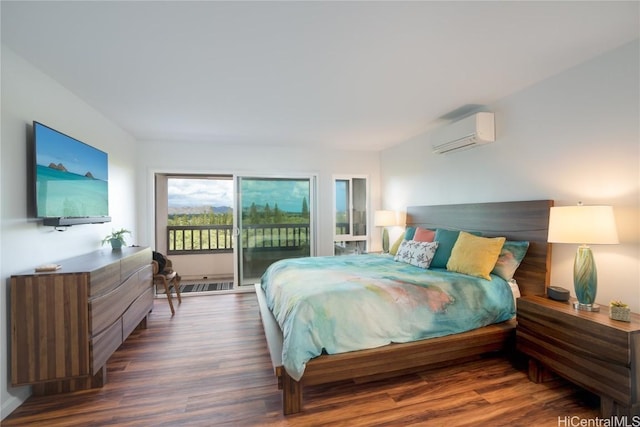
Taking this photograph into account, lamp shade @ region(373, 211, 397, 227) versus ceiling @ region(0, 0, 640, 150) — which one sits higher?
ceiling @ region(0, 0, 640, 150)

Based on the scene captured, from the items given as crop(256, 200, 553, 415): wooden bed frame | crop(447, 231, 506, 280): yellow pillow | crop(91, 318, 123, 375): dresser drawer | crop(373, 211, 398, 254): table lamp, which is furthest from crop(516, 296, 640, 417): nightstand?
crop(91, 318, 123, 375): dresser drawer

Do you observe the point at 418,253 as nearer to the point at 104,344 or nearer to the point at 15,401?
the point at 104,344

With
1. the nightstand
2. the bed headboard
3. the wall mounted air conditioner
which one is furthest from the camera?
the wall mounted air conditioner

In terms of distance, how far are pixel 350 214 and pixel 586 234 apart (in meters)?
3.56

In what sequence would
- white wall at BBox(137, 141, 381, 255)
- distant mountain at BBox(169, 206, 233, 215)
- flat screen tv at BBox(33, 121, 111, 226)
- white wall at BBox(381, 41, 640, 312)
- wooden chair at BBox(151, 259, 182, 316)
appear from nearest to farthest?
white wall at BBox(381, 41, 640, 312), flat screen tv at BBox(33, 121, 111, 226), wooden chair at BBox(151, 259, 182, 316), white wall at BBox(137, 141, 381, 255), distant mountain at BBox(169, 206, 233, 215)

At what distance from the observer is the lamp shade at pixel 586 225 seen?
179 cm

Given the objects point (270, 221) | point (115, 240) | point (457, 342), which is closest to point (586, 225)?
point (457, 342)

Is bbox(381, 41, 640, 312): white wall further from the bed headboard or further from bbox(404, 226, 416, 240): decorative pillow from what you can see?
bbox(404, 226, 416, 240): decorative pillow

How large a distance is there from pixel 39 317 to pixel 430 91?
136 inches

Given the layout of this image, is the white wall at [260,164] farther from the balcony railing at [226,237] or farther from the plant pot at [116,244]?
the plant pot at [116,244]

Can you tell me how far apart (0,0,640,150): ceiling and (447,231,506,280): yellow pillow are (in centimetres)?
141

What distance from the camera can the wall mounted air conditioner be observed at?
2865 mm

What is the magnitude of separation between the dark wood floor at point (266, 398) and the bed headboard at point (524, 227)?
2.44 feet

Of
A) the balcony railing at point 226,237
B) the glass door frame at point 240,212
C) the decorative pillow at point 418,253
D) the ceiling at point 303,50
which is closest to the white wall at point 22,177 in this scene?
the ceiling at point 303,50
